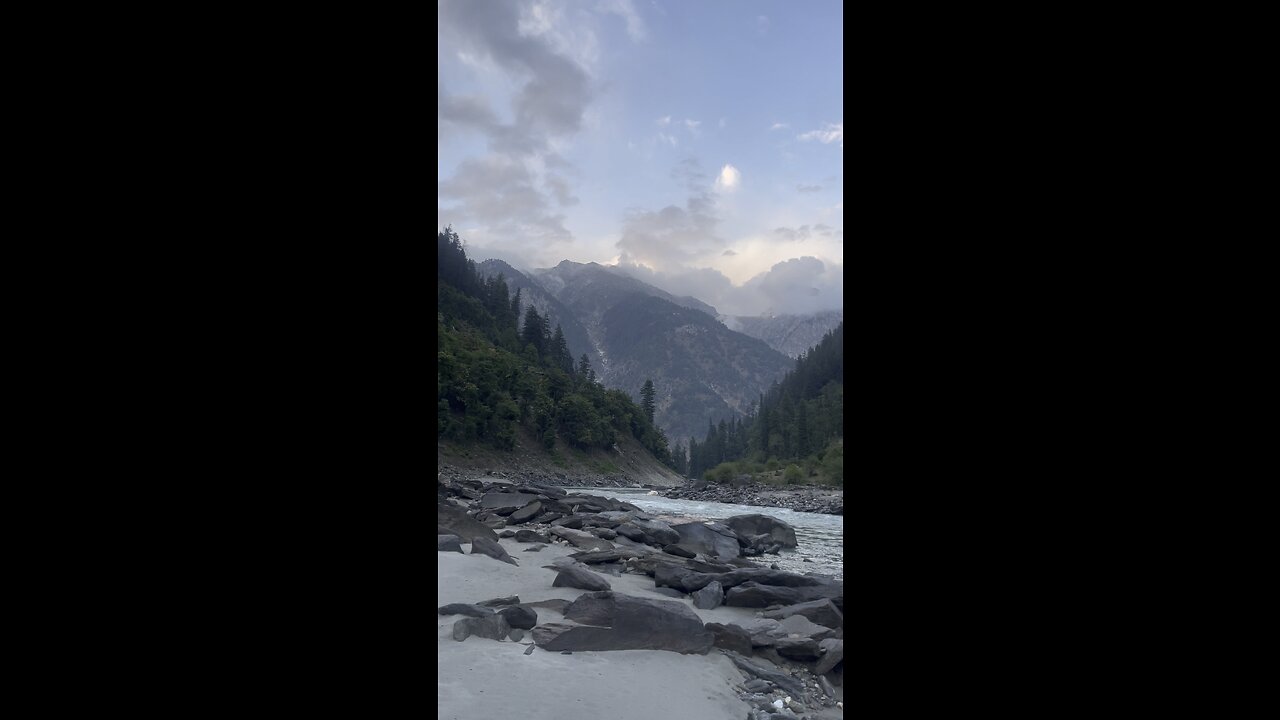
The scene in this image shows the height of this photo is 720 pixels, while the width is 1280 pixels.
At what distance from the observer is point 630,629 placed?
22.4 ft

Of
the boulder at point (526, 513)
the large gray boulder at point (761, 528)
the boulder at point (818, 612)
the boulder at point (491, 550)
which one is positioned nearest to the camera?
the boulder at point (818, 612)

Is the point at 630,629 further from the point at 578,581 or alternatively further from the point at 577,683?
the point at 578,581

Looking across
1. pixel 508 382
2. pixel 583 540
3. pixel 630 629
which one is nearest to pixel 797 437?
pixel 508 382

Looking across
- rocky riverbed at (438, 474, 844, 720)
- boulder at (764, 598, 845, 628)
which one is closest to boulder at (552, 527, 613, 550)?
rocky riverbed at (438, 474, 844, 720)

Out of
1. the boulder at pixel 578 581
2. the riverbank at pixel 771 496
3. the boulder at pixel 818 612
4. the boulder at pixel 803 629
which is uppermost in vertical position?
the boulder at pixel 578 581

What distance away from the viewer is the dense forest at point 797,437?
2542 inches

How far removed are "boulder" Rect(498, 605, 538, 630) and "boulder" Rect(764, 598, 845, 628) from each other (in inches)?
138

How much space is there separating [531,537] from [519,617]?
7.96 m

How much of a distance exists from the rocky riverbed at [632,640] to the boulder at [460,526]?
318 mm

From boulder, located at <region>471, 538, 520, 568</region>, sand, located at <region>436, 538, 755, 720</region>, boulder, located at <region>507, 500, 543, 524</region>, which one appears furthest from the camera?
boulder, located at <region>507, 500, 543, 524</region>

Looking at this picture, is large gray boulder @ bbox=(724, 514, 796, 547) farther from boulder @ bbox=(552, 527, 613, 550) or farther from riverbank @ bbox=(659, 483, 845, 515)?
riverbank @ bbox=(659, 483, 845, 515)

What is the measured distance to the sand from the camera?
5043mm

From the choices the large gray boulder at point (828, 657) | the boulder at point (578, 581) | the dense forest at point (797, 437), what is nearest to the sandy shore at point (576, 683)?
the large gray boulder at point (828, 657)

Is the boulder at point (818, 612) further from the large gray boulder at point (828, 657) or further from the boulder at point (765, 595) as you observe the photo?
the large gray boulder at point (828, 657)
